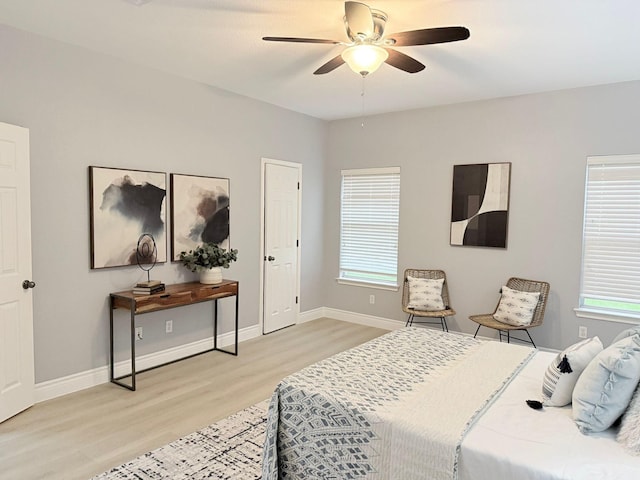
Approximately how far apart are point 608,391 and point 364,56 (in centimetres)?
222

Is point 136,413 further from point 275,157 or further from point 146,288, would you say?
point 275,157

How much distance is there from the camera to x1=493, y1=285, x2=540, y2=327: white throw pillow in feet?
14.3

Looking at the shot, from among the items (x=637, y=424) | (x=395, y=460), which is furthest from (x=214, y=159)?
(x=637, y=424)

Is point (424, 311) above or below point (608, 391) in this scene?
below

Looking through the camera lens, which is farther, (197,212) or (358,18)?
(197,212)

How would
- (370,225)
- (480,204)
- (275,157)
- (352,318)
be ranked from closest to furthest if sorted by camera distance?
1. (480,204)
2. (275,157)
3. (370,225)
4. (352,318)

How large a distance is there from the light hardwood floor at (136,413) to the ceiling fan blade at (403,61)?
9.02 feet

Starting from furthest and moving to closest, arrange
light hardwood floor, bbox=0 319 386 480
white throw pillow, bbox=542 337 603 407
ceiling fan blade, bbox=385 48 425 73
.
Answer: ceiling fan blade, bbox=385 48 425 73 < light hardwood floor, bbox=0 319 386 480 < white throw pillow, bbox=542 337 603 407

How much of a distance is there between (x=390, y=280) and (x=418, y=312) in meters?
0.91

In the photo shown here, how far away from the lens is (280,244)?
5.59 m

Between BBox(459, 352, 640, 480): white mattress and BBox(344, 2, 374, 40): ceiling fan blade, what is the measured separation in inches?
83.1

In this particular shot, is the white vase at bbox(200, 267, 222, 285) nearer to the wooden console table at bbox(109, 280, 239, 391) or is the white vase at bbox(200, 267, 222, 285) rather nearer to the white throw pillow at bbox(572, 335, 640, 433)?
the wooden console table at bbox(109, 280, 239, 391)

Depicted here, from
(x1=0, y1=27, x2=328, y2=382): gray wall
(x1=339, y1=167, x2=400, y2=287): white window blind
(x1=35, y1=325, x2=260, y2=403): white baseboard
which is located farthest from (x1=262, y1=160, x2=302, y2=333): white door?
(x1=339, y1=167, x2=400, y2=287): white window blind

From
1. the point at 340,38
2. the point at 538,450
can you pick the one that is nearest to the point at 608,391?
the point at 538,450
